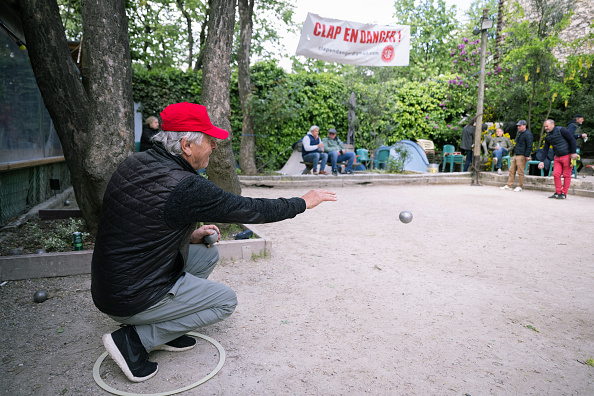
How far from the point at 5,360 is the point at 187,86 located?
1226cm

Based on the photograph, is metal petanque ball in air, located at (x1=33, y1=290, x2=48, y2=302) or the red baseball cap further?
metal petanque ball in air, located at (x1=33, y1=290, x2=48, y2=302)

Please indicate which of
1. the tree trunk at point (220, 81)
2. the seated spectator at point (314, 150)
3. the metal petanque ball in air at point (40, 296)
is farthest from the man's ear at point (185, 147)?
the seated spectator at point (314, 150)

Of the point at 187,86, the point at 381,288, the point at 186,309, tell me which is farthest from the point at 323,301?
the point at 187,86

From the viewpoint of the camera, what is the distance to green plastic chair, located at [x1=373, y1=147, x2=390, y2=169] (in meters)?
15.2

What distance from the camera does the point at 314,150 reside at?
40.1 ft

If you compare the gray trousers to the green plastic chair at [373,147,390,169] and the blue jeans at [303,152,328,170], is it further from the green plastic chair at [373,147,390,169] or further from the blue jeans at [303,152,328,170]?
the green plastic chair at [373,147,390,169]

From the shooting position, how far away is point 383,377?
256cm

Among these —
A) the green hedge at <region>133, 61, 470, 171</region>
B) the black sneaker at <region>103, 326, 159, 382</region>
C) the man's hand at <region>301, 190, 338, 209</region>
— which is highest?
the green hedge at <region>133, 61, 470, 171</region>

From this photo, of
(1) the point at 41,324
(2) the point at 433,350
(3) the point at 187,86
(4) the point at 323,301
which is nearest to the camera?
(2) the point at 433,350

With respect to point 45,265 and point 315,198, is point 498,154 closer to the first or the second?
point 315,198

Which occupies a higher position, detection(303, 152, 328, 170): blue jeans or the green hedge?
the green hedge

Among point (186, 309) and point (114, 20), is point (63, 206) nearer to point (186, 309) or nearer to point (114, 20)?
point (114, 20)

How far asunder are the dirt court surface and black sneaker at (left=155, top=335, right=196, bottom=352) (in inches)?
1.5

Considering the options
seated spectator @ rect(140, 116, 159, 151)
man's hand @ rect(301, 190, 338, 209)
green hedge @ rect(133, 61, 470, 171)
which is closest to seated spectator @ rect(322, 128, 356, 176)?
green hedge @ rect(133, 61, 470, 171)
